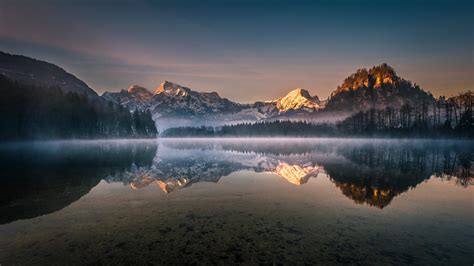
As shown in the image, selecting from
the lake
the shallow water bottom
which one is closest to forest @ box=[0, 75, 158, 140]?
the lake

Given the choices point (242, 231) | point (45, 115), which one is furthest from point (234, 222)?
point (45, 115)

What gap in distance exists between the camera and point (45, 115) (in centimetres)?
8662

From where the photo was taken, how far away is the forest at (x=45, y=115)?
250ft

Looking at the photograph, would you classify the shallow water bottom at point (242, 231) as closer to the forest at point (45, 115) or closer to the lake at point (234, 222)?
the lake at point (234, 222)

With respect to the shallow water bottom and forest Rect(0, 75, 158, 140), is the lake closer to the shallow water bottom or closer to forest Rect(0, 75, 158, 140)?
the shallow water bottom

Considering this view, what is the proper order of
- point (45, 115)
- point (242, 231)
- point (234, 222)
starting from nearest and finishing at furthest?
point (242, 231) → point (234, 222) → point (45, 115)

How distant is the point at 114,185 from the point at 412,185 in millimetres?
27055

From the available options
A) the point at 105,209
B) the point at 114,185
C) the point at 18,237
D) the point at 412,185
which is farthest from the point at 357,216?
the point at 114,185

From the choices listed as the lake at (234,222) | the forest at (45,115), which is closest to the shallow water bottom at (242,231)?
the lake at (234,222)

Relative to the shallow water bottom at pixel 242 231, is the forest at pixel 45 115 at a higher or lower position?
higher

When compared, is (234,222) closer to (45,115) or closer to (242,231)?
(242,231)

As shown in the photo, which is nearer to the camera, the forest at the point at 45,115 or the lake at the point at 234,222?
the lake at the point at 234,222

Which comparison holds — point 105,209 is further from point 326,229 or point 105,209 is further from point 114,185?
point 326,229

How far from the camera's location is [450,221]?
14008 mm
